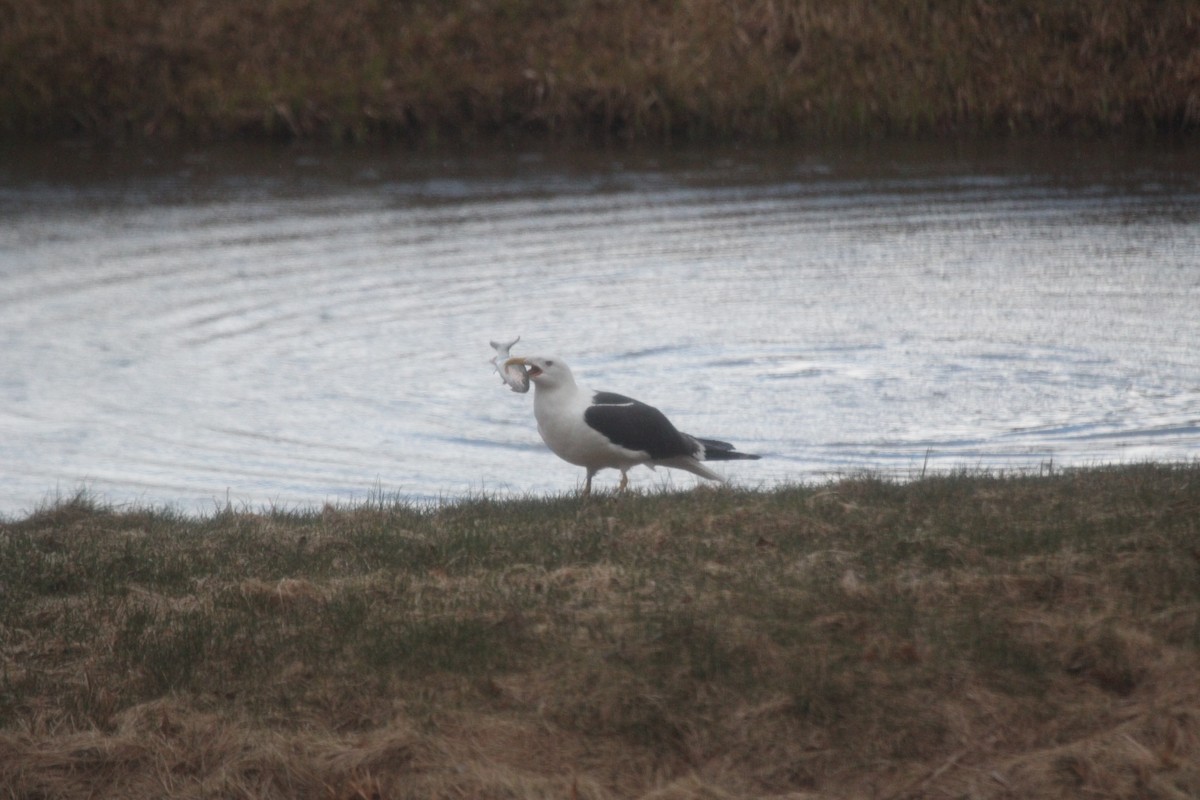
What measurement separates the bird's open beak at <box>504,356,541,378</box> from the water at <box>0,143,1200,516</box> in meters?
1.25

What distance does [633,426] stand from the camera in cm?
972

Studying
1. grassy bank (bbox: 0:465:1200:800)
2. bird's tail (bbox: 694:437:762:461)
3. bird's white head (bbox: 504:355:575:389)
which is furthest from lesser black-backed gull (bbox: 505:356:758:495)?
grassy bank (bbox: 0:465:1200:800)

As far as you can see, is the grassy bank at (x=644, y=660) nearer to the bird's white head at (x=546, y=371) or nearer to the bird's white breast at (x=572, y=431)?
the bird's white breast at (x=572, y=431)

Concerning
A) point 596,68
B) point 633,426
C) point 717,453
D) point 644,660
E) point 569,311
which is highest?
point 596,68

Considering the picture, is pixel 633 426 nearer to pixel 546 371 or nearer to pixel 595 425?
pixel 595 425

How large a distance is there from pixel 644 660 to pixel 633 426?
331 centimetres

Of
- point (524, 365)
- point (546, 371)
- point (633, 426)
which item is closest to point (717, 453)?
point (633, 426)

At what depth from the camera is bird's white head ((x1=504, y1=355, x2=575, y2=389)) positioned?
9.81m

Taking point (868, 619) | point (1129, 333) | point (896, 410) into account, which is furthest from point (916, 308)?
point (868, 619)

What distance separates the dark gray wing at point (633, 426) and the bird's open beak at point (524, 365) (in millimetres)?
397

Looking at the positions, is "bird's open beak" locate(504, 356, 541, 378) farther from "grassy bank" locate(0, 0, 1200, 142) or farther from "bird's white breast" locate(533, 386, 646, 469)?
"grassy bank" locate(0, 0, 1200, 142)

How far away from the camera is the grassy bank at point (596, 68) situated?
2645 cm

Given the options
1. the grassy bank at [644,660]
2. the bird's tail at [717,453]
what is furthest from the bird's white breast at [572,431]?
the grassy bank at [644,660]

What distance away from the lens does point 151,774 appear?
6.29 m
